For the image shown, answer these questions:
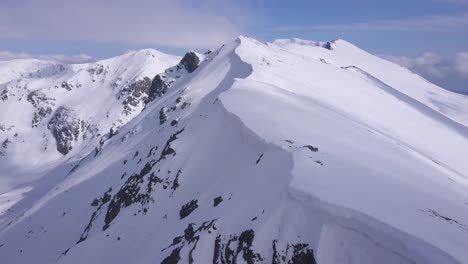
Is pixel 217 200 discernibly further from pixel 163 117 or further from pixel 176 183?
pixel 163 117

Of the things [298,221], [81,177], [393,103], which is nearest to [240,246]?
[298,221]

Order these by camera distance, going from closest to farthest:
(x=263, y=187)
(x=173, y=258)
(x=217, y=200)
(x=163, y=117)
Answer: (x=263, y=187), (x=173, y=258), (x=217, y=200), (x=163, y=117)

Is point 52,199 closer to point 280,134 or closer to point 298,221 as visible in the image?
point 280,134

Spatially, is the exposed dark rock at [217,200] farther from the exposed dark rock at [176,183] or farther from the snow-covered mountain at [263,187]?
the exposed dark rock at [176,183]

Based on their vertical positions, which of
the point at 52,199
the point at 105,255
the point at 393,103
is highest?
the point at 393,103

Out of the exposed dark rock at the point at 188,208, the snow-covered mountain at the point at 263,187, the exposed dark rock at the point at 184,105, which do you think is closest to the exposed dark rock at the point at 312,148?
the snow-covered mountain at the point at 263,187

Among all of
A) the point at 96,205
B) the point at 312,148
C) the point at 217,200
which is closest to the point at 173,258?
the point at 217,200

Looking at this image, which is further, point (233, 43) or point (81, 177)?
point (233, 43)

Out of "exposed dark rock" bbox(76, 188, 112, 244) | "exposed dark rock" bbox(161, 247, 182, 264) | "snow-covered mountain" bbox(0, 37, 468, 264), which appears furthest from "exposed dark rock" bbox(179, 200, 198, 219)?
"exposed dark rock" bbox(76, 188, 112, 244)

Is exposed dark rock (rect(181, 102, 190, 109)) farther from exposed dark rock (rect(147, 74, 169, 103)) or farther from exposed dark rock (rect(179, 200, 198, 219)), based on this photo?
exposed dark rock (rect(147, 74, 169, 103))

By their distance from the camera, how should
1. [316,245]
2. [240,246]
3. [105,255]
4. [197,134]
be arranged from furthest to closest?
[197,134] → [105,255] → [240,246] → [316,245]
